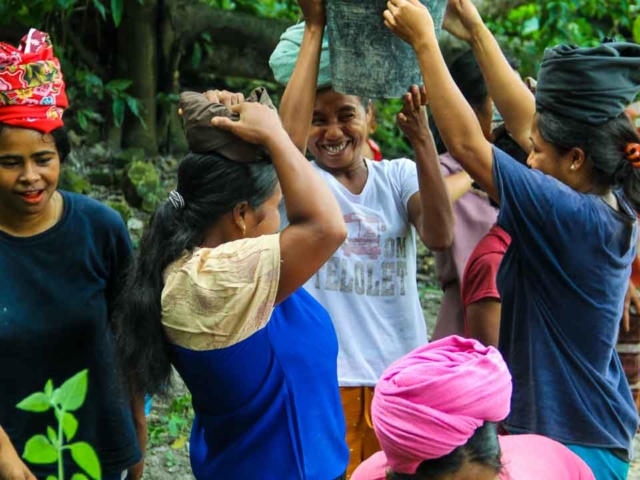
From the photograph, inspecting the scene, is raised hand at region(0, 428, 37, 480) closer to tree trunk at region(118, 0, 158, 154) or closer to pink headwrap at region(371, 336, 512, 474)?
pink headwrap at region(371, 336, 512, 474)

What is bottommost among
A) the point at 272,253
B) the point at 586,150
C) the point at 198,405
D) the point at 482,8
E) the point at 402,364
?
the point at 198,405

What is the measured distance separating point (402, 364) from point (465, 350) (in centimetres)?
16

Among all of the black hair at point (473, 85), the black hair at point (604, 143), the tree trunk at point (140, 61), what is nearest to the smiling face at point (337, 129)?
the black hair at point (473, 85)

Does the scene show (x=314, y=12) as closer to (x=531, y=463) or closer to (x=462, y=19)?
(x=462, y=19)

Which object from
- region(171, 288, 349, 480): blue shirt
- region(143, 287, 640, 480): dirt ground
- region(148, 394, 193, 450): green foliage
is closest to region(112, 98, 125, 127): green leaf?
region(143, 287, 640, 480): dirt ground

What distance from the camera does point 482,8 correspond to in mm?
6973

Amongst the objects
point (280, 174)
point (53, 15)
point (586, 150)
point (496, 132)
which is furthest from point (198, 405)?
point (53, 15)

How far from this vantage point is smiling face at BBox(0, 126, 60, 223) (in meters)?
3.01

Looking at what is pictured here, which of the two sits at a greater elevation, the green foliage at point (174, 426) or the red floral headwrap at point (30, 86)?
the red floral headwrap at point (30, 86)

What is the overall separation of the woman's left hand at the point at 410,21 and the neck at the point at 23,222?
1.13m

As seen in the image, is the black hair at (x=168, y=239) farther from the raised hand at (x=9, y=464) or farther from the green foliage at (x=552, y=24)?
the green foliage at (x=552, y=24)

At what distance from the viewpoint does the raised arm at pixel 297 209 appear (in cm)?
258

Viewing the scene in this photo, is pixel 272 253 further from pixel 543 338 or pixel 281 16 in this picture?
pixel 281 16

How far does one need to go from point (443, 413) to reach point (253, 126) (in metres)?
0.86
